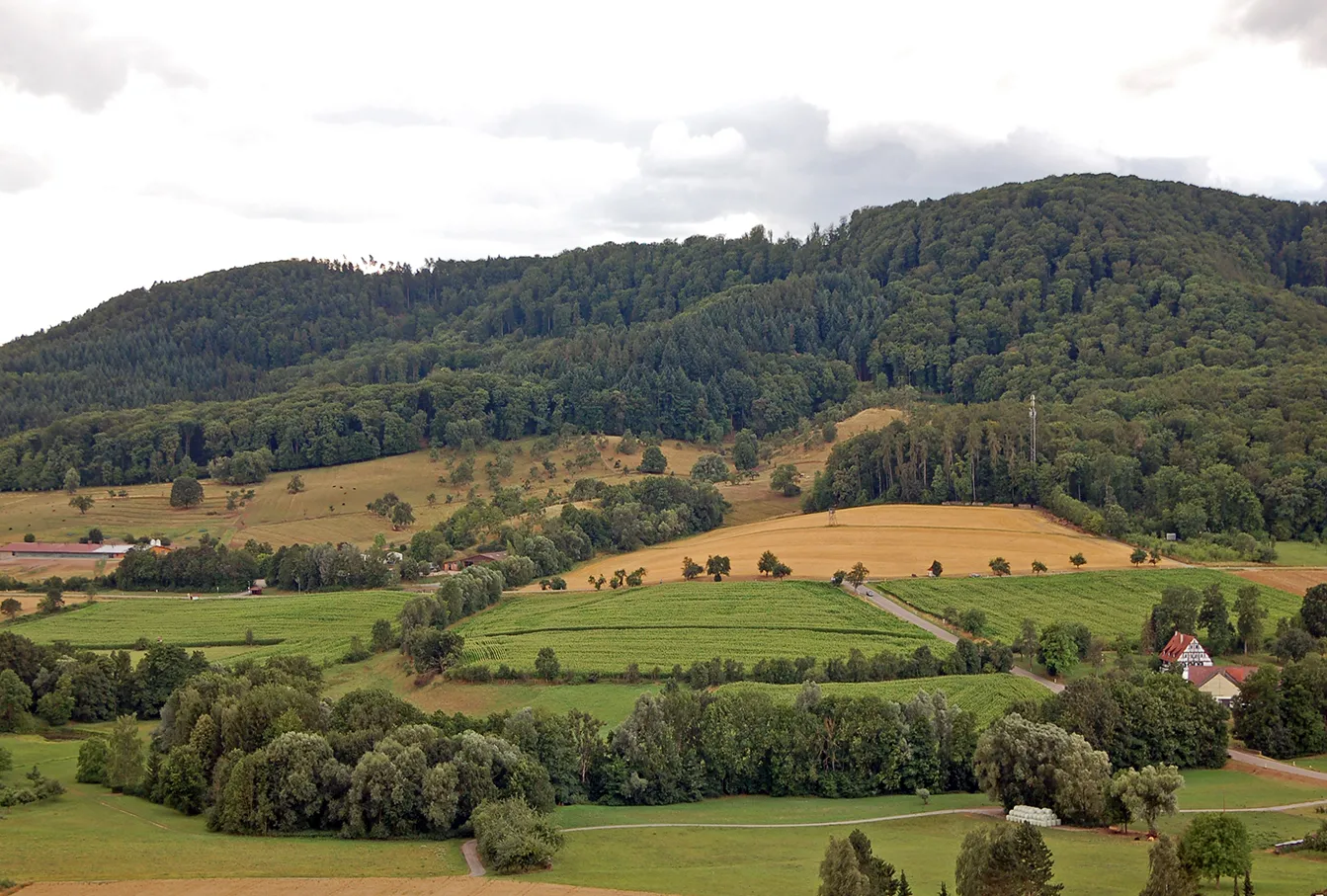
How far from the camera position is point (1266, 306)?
165 meters

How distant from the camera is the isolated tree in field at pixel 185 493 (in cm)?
→ 13962

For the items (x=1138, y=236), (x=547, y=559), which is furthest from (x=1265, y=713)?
(x=1138, y=236)

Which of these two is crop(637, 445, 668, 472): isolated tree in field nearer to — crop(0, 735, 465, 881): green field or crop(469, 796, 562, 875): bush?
crop(0, 735, 465, 881): green field

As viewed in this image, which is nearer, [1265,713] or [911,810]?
[911,810]

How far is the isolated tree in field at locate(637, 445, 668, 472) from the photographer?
15125cm

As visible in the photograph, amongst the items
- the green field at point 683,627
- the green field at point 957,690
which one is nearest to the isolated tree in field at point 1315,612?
the green field at point 957,690

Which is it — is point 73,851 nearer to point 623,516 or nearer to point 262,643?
point 262,643

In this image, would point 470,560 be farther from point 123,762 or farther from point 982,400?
point 982,400

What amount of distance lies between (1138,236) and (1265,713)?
14705cm

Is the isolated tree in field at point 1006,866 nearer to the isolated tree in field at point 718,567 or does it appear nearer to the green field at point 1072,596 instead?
the green field at point 1072,596

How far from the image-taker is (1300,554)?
334 ft

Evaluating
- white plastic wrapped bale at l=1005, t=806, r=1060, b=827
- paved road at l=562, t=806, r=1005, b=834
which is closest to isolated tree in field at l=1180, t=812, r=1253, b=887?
white plastic wrapped bale at l=1005, t=806, r=1060, b=827

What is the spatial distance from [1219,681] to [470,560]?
206 ft

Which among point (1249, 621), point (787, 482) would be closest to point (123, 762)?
point (1249, 621)
